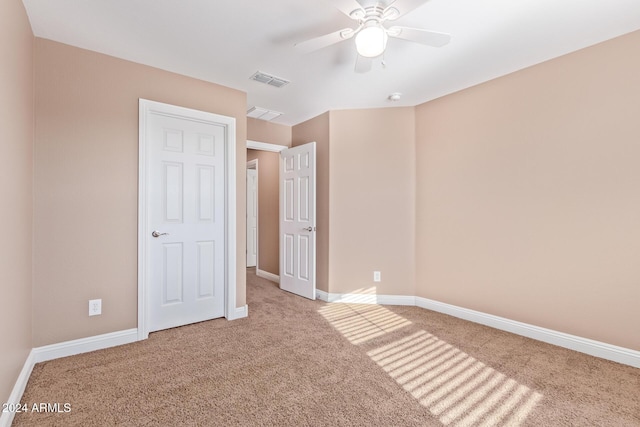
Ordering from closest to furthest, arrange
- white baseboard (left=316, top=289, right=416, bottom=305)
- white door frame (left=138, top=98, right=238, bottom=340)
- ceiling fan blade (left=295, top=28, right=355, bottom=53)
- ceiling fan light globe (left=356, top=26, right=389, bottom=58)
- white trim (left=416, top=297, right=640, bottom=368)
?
ceiling fan light globe (left=356, top=26, right=389, bottom=58), ceiling fan blade (left=295, top=28, right=355, bottom=53), white trim (left=416, top=297, right=640, bottom=368), white door frame (left=138, top=98, right=238, bottom=340), white baseboard (left=316, top=289, right=416, bottom=305)

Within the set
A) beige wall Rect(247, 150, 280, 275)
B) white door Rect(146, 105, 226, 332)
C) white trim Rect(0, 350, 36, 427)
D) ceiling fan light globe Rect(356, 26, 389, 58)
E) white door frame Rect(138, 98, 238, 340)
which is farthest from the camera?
beige wall Rect(247, 150, 280, 275)

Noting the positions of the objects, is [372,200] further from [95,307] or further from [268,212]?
[95,307]

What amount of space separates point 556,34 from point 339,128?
7.23 ft

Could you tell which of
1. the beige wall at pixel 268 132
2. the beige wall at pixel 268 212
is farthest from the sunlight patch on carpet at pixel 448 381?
the beige wall at pixel 268 132

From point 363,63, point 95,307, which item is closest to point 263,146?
point 363,63

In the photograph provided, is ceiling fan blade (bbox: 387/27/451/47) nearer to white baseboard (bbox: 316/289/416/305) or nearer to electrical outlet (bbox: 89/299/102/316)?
white baseboard (bbox: 316/289/416/305)

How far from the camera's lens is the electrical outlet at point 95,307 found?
94.6 inches

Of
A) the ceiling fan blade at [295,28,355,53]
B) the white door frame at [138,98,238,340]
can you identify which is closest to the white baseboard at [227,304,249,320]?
the white door frame at [138,98,238,340]

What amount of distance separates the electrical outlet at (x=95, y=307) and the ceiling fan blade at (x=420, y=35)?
292 centimetres

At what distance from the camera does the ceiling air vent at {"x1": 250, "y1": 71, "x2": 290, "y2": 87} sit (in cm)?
285

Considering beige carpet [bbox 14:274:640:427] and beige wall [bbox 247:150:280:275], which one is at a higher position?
beige wall [bbox 247:150:280:275]

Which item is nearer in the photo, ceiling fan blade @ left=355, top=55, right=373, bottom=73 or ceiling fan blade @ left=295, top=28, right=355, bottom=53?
ceiling fan blade @ left=295, top=28, right=355, bottom=53

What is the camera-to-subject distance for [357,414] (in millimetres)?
1639

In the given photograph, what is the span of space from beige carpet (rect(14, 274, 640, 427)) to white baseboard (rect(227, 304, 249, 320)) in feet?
0.80
